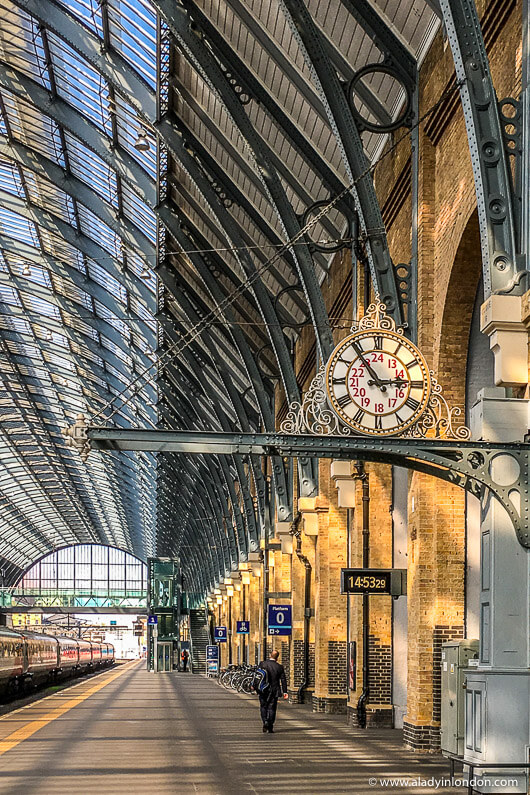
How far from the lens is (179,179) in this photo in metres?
29.9

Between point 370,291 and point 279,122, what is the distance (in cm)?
382

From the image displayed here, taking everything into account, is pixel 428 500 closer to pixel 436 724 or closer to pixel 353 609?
pixel 436 724

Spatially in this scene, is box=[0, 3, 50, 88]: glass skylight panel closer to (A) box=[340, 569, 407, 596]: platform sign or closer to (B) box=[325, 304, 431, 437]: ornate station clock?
(A) box=[340, 569, 407, 596]: platform sign

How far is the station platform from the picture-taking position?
14.7 meters

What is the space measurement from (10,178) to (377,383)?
26.4m

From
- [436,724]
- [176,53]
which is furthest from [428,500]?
[176,53]

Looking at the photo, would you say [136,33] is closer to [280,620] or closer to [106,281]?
[280,620]

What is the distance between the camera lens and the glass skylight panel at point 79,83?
28391mm

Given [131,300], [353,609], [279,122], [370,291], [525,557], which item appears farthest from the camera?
[131,300]

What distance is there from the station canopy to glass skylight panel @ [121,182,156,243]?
7cm

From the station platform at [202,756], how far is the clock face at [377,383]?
13.8ft

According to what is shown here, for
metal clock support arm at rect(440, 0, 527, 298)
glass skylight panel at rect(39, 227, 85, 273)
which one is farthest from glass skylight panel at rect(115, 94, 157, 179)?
metal clock support arm at rect(440, 0, 527, 298)

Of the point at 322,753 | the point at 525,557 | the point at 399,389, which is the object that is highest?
the point at 399,389

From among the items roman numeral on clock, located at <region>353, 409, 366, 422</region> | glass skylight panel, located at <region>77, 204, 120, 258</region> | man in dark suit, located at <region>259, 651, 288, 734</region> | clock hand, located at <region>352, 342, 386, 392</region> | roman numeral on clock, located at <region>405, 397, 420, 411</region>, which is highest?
glass skylight panel, located at <region>77, 204, 120, 258</region>
